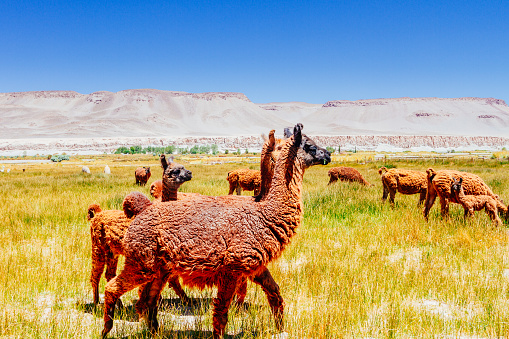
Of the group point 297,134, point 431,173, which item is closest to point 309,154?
point 297,134

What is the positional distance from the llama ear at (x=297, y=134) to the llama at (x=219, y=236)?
0.4 inches

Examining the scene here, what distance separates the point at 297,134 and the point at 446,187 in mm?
6533

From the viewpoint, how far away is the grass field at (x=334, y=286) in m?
4.09

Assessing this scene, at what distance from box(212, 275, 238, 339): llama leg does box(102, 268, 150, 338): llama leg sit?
0.77 metres

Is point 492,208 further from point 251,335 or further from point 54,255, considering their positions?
point 54,255

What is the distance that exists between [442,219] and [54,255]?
8.70m

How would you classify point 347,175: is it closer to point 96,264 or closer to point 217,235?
point 96,264

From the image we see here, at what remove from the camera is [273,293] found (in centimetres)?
400

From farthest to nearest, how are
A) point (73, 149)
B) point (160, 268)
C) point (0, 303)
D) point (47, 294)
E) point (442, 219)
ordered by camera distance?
1. point (73, 149)
2. point (442, 219)
3. point (47, 294)
4. point (0, 303)
5. point (160, 268)

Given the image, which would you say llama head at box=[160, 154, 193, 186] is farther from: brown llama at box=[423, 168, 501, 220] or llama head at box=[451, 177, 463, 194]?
brown llama at box=[423, 168, 501, 220]

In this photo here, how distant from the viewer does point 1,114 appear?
19875cm

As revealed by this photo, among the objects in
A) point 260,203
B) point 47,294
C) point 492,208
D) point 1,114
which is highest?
point 1,114

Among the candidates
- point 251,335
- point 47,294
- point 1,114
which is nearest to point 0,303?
point 47,294

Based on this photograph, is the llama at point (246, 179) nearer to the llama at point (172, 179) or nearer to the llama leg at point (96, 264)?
the llama leg at point (96, 264)
